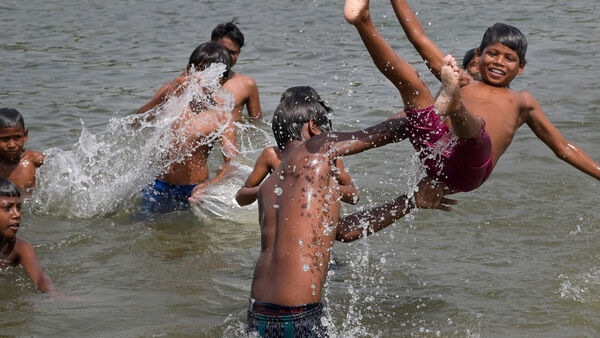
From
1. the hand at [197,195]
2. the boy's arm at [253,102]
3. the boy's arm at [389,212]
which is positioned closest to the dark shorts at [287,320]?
the boy's arm at [389,212]

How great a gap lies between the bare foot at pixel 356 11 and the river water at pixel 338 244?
3.92 feet

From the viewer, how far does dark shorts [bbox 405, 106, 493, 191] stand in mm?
4258

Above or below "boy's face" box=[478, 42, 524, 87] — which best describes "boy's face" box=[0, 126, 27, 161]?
below

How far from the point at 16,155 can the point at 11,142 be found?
14 cm

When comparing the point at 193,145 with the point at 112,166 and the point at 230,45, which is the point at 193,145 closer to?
the point at 112,166

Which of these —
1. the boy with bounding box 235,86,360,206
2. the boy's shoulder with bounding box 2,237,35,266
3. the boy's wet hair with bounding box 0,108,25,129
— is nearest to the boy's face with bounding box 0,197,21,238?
the boy's shoulder with bounding box 2,237,35,266

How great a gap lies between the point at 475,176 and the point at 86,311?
2.43 m

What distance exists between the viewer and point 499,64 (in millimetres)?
5117

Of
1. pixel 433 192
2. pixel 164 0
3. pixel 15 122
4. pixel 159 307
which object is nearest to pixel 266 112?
pixel 15 122

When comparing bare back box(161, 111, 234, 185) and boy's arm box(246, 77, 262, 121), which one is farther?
boy's arm box(246, 77, 262, 121)

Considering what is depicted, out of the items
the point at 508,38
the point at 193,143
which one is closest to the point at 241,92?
the point at 193,143

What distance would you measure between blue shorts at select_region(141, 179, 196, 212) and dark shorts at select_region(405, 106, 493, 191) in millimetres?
2907

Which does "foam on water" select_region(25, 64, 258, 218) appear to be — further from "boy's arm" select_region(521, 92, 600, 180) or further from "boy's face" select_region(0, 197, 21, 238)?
"boy's arm" select_region(521, 92, 600, 180)

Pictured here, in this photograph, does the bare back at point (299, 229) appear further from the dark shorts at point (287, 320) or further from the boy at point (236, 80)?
the boy at point (236, 80)
